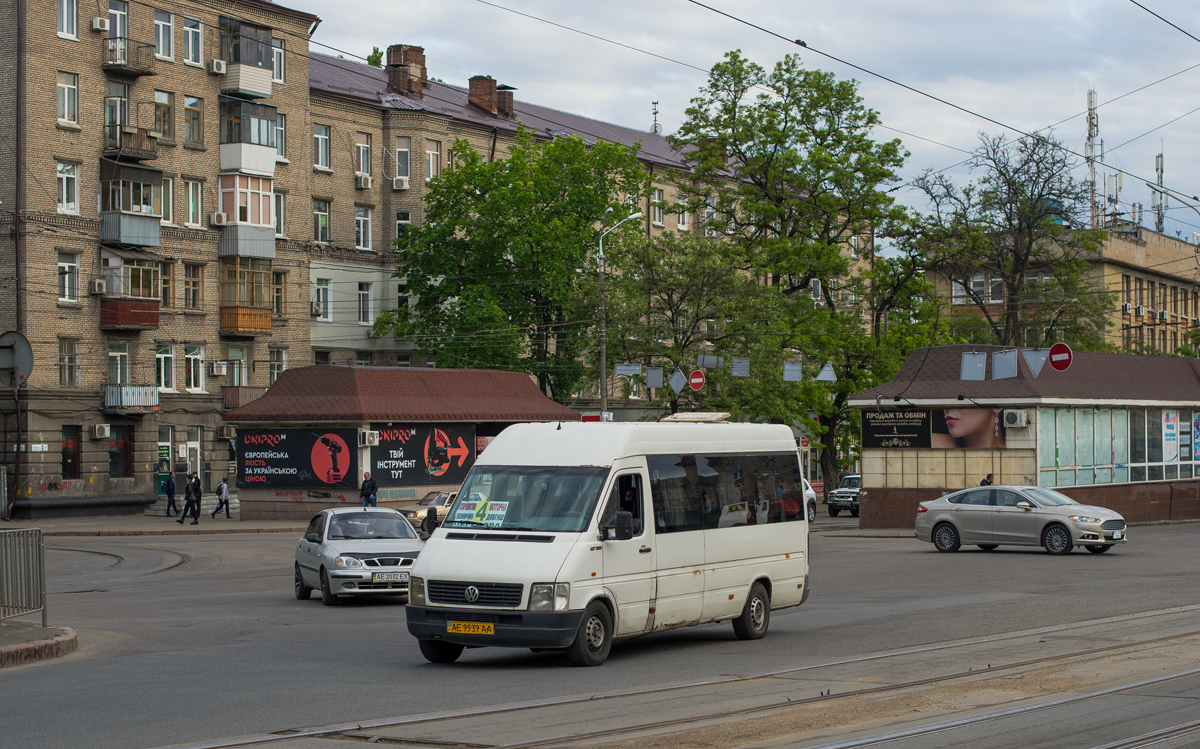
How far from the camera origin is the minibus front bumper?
11.9 m

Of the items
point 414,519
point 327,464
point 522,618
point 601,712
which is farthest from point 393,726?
point 327,464

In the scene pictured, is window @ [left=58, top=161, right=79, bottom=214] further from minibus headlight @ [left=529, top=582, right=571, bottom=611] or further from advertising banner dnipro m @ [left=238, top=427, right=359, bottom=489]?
minibus headlight @ [left=529, top=582, right=571, bottom=611]

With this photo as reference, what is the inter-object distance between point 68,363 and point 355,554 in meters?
35.4

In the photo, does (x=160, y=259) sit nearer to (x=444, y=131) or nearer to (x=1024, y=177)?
(x=444, y=131)

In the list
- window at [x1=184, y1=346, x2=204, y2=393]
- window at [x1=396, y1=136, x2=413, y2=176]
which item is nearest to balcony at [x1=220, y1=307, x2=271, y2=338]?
window at [x1=184, y1=346, x2=204, y2=393]

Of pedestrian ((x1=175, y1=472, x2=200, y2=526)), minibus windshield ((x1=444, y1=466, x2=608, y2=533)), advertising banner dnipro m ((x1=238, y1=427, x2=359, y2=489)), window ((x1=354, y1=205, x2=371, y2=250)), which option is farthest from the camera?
window ((x1=354, y1=205, x2=371, y2=250))

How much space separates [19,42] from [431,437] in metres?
21.5

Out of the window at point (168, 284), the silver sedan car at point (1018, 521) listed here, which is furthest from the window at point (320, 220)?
the silver sedan car at point (1018, 521)

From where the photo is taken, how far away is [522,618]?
470 inches

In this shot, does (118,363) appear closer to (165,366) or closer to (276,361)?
(165,366)

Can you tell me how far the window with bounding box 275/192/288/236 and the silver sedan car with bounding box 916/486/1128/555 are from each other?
3822 cm

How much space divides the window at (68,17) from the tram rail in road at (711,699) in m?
46.6

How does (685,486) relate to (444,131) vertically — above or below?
below

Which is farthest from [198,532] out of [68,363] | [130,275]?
[130,275]
